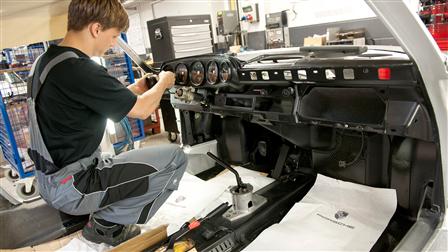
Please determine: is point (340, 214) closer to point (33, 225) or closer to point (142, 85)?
point (142, 85)

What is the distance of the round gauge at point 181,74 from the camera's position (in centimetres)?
201

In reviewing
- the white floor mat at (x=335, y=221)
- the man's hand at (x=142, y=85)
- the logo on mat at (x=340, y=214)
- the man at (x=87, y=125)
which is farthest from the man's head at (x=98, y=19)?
the logo on mat at (x=340, y=214)

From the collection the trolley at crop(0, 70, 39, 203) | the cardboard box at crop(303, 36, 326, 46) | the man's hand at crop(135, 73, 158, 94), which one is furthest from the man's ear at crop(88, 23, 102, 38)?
the cardboard box at crop(303, 36, 326, 46)

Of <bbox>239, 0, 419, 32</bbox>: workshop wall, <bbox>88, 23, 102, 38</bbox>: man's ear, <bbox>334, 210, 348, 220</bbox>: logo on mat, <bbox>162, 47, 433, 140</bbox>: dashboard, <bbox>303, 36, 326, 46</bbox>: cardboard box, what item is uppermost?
<bbox>239, 0, 419, 32</bbox>: workshop wall

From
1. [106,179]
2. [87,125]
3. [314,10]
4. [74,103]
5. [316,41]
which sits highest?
[314,10]

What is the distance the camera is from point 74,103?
58.9 inches

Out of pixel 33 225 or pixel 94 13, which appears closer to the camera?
pixel 94 13

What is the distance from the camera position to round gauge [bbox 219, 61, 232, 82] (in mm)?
1713

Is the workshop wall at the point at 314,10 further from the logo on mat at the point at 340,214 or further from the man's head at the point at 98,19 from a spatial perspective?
the man's head at the point at 98,19

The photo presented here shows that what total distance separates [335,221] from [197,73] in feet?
3.75

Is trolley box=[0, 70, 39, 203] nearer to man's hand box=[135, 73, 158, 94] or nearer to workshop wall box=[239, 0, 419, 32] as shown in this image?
man's hand box=[135, 73, 158, 94]

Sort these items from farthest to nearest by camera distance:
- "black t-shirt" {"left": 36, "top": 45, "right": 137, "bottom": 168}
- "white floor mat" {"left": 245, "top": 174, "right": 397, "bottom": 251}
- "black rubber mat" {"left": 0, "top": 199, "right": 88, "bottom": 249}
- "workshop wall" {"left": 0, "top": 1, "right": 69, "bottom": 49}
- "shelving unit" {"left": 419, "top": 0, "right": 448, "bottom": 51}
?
"shelving unit" {"left": 419, "top": 0, "right": 448, "bottom": 51} → "black rubber mat" {"left": 0, "top": 199, "right": 88, "bottom": 249} → "workshop wall" {"left": 0, "top": 1, "right": 69, "bottom": 49} → "white floor mat" {"left": 245, "top": 174, "right": 397, "bottom": 251} → "black t-shirt" {"left": 36, "top": 45, "right": 137, "bottom": 168}

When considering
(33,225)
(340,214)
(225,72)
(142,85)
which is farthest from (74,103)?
(340,214)

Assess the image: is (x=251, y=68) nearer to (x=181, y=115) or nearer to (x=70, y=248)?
(x=181, y=115)
